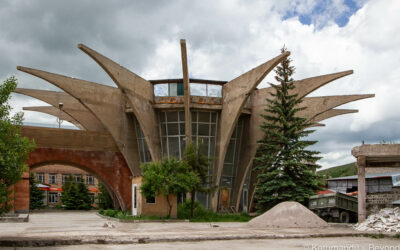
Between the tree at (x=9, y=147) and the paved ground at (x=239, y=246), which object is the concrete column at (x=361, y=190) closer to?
the paved ground at (x=239, y=246)

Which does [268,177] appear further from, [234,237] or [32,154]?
[32,154]

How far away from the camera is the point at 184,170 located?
27.3 m

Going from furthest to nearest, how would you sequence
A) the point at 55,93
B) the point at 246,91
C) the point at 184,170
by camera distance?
the point at 55,93 → the point at 246,91 → the point at 184,170

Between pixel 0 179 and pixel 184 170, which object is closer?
pixel 0 179

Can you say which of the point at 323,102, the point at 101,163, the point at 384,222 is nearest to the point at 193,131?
the point at 101,163

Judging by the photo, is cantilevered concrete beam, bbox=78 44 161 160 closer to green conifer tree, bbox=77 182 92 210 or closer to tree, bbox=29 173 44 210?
green conifer tree, bbox=77 182 92 210

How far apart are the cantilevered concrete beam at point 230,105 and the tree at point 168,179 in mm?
9329

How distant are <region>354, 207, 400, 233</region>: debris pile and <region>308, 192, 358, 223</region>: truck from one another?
5858 millimetres

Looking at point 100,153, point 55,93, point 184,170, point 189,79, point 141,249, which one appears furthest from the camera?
point 55,93

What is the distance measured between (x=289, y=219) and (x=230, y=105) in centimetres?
1662

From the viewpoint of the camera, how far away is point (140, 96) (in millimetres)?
36281

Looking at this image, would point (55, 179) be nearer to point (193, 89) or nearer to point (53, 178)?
point (53, 178)

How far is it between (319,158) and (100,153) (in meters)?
20.2

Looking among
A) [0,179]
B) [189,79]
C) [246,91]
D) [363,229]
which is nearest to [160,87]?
[189,79]
